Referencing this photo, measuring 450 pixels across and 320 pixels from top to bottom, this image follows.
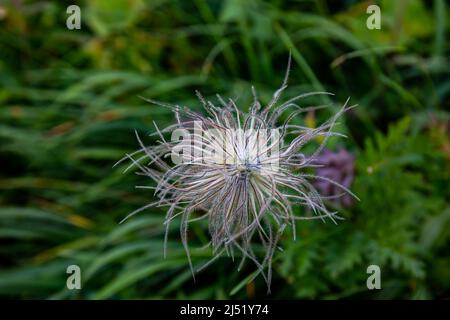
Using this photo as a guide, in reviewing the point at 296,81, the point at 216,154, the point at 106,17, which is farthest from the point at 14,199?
the point at 216,154

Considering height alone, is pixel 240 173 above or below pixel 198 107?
below

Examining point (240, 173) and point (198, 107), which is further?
point (198, 107)

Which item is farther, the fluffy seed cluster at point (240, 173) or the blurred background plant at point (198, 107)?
the blurred background plant at point (198, 107)

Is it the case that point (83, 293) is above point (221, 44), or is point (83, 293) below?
below

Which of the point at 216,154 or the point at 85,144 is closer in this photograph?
the point at 216,154

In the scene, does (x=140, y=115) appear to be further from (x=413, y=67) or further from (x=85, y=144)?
(x=413, y=67)

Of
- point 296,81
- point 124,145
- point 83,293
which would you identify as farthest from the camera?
point 124,145

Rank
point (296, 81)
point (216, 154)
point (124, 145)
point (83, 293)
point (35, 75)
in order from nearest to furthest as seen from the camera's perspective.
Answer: point (216, 154) < point (83, 293) < point (296, 81) < point (124, 145) < point (35, 75)

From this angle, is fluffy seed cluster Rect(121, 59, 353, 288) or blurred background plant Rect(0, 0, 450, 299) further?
blurred background plant Rect(0, 0, 450, 299)
